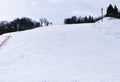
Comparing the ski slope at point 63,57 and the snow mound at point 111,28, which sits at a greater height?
the snow mound at point 111,28

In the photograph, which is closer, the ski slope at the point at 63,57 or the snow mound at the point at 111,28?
the ski slope at the point at 63,57

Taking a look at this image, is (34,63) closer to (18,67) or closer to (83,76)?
(18,67)

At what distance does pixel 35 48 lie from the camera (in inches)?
867

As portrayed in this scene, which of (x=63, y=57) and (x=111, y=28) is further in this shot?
(x=111, y=28)

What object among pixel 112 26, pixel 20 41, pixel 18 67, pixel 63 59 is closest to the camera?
pixel 18 67

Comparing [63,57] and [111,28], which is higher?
[111,28]

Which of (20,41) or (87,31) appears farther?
(87,31)

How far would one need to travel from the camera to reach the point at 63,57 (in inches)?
779

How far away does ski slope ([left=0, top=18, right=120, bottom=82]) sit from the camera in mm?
15344

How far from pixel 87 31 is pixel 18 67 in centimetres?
1384

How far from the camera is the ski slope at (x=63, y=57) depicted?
15.3 m

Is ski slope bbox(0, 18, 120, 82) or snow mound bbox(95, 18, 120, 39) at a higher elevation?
snow mound bbox(95, 18, 120, 39)

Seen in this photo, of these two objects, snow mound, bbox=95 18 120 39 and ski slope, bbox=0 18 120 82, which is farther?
snow mound, bbox=95 18 120 39

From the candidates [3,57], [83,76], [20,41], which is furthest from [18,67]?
[20,41]
